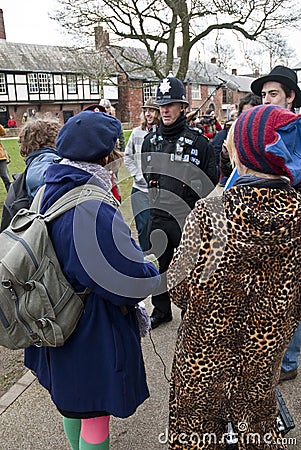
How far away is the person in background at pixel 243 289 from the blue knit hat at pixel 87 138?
0.51 m

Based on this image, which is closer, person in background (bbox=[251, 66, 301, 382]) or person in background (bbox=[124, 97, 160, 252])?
person in background (bbox=[251, 66, 301, 382])

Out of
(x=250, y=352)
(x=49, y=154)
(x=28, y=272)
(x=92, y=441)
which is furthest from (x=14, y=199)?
(x=250, y=352)

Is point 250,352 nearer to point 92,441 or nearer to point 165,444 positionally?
point 92,441

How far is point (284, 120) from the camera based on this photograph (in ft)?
5.06

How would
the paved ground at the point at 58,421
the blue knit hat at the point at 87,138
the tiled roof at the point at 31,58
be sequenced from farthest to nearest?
the tiled roof at the point at 31,58 < the paved ground at the point at 58,421 < the blue knit hat at the point at 87,138

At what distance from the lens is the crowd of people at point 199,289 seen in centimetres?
157

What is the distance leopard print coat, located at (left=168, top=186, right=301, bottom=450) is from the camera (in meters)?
1.57

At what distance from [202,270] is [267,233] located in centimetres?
28

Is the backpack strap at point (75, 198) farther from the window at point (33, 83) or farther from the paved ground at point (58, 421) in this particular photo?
the window at point (33, 83)

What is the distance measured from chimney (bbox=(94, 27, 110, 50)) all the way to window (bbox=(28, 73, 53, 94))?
28.8 m

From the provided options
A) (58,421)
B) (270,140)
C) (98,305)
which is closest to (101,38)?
A: (58,421)

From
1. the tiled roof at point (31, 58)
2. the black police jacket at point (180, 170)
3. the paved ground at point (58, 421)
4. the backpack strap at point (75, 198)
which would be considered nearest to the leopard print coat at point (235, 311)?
the backpack strap at point (75, 198)

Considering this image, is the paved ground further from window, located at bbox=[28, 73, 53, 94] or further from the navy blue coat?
window, located at bbox=[28, 73, 53, 94]

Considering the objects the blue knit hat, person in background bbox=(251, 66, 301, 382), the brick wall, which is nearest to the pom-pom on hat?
the blue knit hat
